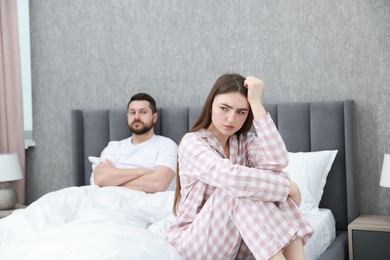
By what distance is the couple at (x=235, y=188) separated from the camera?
78.0 inches

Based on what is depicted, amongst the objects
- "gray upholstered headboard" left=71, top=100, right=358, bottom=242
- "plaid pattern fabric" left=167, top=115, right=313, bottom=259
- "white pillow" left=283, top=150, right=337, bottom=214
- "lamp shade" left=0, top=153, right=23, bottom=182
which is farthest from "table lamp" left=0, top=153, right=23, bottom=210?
"plaid pattern fabric" left=167, top=115, right=313, bottom=259

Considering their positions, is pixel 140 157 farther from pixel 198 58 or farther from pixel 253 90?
pixel 253 90

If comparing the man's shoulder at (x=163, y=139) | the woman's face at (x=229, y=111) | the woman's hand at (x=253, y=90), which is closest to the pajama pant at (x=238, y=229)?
the woman's face at (x=229, y=111)

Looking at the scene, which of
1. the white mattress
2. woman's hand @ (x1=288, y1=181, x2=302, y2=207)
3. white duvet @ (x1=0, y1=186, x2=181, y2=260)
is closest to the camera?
white duvet @ (x1=0, y1=186, x2=181, y2=260)

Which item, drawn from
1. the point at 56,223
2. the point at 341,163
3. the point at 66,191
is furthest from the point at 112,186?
the point at 341,163

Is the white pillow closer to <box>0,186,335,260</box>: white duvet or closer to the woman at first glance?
<box>0,186,335,260</box>: white duvet

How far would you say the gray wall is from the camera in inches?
136

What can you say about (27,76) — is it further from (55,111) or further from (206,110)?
(206,110)

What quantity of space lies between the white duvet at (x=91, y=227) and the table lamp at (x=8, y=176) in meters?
0.75

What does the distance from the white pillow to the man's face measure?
982 mm

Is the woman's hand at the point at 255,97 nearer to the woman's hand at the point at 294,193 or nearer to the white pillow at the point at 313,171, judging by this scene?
the woman's hand at the point at 294,193

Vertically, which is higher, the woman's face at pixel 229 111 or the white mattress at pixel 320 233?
the woman's face at pixel 229 111

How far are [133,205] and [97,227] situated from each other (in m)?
1.07

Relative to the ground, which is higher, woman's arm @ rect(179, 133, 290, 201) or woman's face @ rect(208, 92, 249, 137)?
woman's face @ rect(208, 92, 249, 137)
